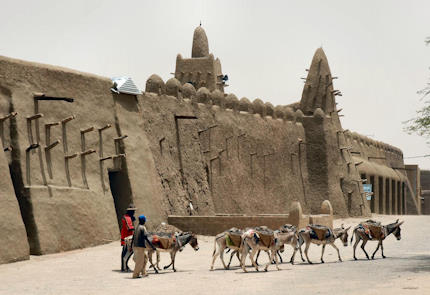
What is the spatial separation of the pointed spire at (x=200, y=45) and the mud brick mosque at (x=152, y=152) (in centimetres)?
7

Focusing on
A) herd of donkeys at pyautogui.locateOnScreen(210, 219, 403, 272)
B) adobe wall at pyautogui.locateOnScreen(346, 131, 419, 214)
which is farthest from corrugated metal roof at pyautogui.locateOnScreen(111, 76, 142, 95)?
adobe wall at pyautogui.locateOnScreen(346, 131, 419, 214)

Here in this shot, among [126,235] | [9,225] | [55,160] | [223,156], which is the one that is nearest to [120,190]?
[55,160]

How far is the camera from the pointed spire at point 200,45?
4503cm

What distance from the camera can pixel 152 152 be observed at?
26.4 m

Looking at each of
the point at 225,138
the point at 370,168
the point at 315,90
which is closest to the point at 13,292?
the point at 225,138

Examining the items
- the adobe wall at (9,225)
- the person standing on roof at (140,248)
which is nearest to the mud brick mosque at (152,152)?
the adobe wall at (9,225)

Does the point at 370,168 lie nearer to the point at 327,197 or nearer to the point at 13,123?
the point at 327,197

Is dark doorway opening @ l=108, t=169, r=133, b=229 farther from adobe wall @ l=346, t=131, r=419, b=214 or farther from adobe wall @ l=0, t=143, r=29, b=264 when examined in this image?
adobe wall @ l=346, t=131, r=419, b=214

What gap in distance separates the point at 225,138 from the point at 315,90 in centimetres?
1011

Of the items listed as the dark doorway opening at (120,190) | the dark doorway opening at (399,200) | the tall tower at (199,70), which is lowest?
the dark doorway opening at (399,200)

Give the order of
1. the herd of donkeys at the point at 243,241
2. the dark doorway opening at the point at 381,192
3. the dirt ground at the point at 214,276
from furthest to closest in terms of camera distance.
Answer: the dark doorway opening at the point at 381,192, the herd of donkeys at the point at 243,241, the dirt ground at the point at 214,276

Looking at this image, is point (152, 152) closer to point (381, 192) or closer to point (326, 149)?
point (326, 149)

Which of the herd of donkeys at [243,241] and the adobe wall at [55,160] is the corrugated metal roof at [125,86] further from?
the herd of donkeys at [243,241]

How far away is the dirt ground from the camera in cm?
1243
